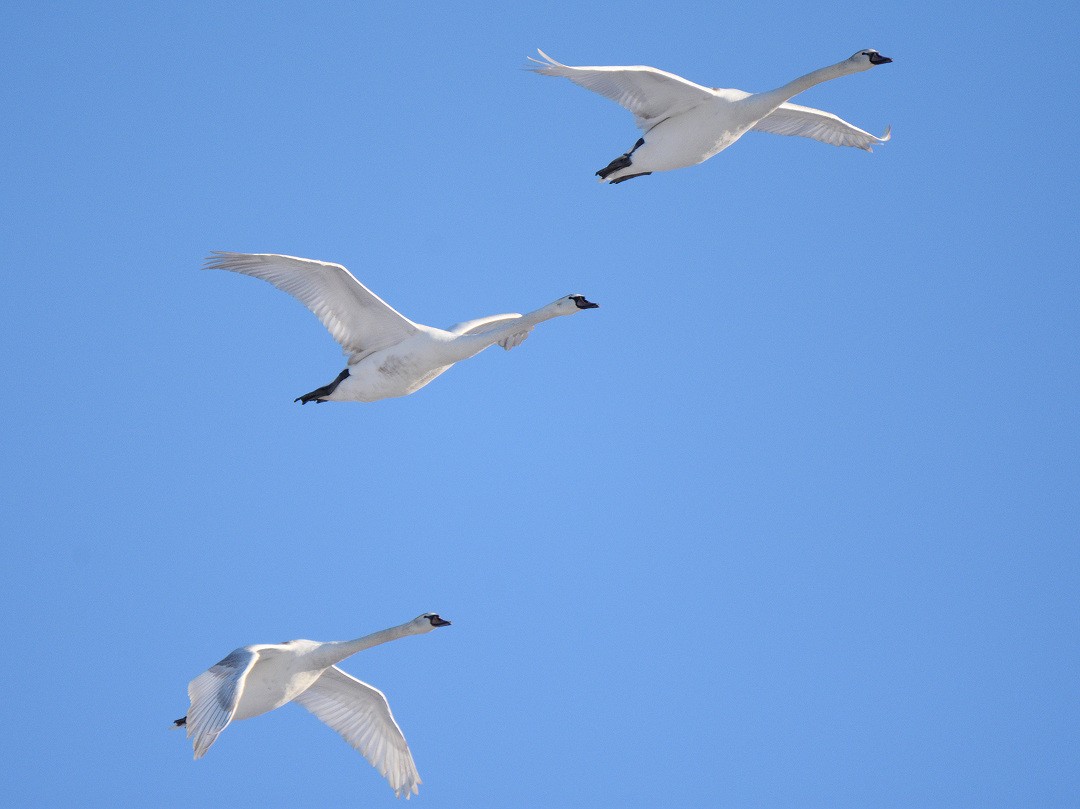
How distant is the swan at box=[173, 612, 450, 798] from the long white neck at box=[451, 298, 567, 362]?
11.9 ft

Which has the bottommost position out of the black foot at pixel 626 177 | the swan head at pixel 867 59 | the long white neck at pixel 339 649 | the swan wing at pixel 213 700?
the long white neck at pixel 339 649

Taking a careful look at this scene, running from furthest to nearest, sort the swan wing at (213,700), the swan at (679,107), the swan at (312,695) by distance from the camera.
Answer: the swan at (679,107)
the swan at (312,695)
the swan wing at (213,700)

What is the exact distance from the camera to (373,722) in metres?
26.2

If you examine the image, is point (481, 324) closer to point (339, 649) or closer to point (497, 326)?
point (497, 326)

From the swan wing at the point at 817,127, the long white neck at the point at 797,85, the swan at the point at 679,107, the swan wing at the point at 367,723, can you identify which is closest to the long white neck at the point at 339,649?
the swan wing at the point at 367,723

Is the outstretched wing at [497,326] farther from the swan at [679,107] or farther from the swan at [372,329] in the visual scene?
the swan at [679,107]

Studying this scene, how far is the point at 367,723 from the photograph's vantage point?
1032 inches

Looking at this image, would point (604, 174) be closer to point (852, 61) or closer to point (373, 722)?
point (852, 61)

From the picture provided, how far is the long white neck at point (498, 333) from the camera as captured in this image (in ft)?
81.8

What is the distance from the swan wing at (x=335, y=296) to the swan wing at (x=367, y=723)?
4.89 meters

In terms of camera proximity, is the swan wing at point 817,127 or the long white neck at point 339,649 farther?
the swan wing at point 817,127

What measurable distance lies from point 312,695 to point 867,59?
11.8 metres

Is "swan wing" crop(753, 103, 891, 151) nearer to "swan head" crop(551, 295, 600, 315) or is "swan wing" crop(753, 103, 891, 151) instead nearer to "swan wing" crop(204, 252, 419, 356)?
"swan head" crop(551, 295, 600, 315)

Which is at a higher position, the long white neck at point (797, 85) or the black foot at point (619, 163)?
the long white neck at point (797, 85)
